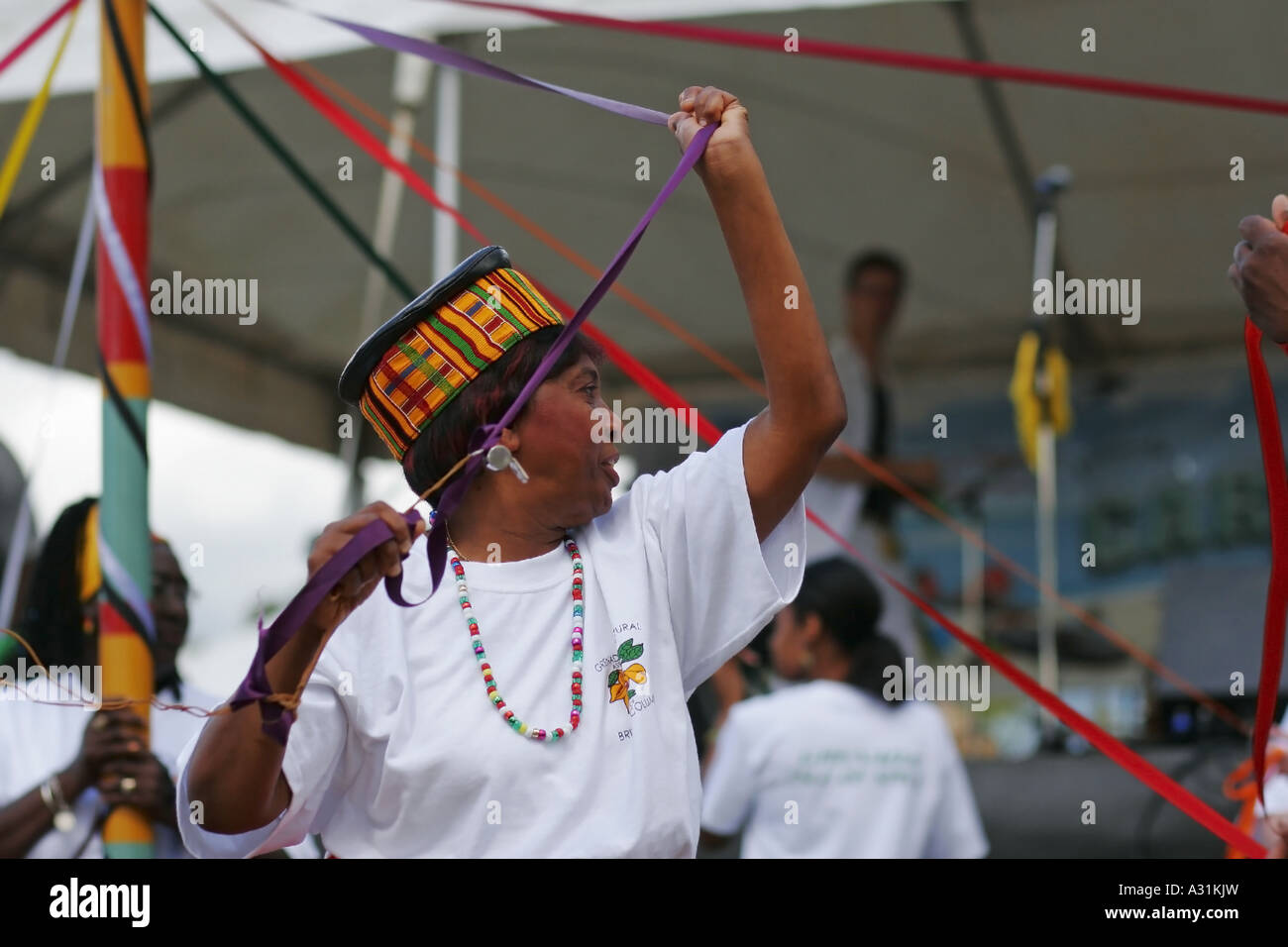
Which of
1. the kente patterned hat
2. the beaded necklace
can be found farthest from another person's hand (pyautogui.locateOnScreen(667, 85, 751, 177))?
the beaded necklace

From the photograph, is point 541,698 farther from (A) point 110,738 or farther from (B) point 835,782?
(B) point 835,782

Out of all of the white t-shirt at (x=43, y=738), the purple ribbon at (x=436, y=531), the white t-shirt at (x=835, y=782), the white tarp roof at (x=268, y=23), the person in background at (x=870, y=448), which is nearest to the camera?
the purple ribbon at (x=436, y=531)

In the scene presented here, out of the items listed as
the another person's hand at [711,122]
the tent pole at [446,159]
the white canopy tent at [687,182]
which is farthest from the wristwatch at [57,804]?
the white canopy tent at [687,182]

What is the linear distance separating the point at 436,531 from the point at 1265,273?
3.75 ft

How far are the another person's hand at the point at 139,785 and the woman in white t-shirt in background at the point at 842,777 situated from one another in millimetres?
2003

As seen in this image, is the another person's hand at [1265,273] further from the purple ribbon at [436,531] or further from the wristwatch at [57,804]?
the wristwatch at [57,804]

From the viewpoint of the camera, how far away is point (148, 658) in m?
2.54

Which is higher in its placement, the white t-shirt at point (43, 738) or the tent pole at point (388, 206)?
the tent pole at point (388, 206)

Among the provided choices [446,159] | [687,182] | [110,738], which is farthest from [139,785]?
[687,182]

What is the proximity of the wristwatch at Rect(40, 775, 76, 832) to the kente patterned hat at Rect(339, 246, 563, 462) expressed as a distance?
1.20 m

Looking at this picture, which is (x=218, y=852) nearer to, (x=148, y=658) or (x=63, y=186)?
(x=148, y=658)

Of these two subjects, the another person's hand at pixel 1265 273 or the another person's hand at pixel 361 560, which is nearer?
the another person's hand at pixel 361 560

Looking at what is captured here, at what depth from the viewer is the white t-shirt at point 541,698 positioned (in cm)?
176

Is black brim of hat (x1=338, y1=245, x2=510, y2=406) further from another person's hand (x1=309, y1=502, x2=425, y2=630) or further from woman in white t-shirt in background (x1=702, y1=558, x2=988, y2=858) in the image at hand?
woman in white t-shirt in background (x1=702, y1=558, x2=988, y2=858)
